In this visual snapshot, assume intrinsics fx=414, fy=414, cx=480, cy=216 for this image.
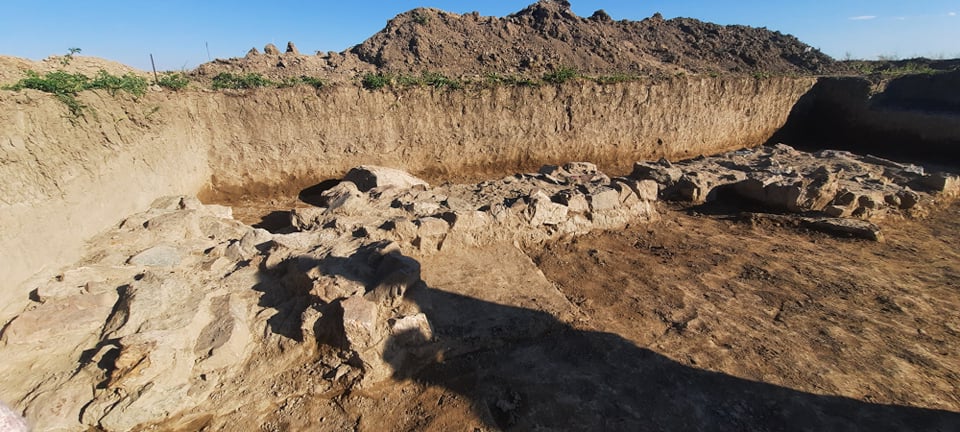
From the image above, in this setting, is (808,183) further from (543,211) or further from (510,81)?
(510,81)

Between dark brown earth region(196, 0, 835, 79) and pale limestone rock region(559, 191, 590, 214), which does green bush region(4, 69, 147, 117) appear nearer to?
dark brown earth region(196, 0, 835, 79)

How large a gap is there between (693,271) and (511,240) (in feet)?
7.37

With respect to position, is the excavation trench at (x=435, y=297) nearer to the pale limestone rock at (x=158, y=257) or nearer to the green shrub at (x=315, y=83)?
the pale limestone rock at (x=158, y=257)

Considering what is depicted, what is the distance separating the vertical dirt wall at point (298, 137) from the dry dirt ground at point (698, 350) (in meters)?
3.34

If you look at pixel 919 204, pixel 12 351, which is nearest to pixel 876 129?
pixel 919 204

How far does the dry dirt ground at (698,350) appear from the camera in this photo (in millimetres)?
2994

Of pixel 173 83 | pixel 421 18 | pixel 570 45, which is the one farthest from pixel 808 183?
pixel 421 18

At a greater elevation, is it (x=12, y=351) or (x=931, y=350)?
(x=12, y=351)

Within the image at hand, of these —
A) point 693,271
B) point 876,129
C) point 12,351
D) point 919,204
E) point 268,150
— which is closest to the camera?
point 12,351

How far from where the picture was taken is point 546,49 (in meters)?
14.9

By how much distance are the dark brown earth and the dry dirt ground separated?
839 cm

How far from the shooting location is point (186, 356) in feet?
10.3

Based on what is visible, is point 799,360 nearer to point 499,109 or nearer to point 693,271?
point 693,271

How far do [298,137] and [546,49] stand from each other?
9819 millimetres
